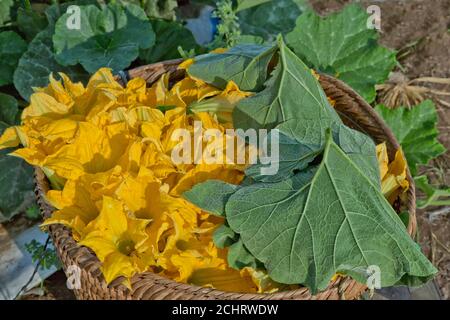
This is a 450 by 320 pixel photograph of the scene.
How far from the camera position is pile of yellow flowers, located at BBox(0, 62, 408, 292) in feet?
4.98

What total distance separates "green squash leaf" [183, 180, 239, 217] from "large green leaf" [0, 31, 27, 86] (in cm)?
130

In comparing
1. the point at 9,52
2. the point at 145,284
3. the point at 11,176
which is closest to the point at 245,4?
the point at 9,52

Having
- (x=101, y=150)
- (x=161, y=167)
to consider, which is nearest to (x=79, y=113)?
(x=101, y=150)

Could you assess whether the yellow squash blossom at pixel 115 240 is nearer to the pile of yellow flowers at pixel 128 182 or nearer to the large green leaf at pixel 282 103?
the pile of yellow flowers at pixel 128 182

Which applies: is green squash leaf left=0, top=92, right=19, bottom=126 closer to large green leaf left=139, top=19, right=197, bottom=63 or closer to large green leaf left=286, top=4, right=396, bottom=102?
large green leaf left=139, top=19, right=197, bottom=63

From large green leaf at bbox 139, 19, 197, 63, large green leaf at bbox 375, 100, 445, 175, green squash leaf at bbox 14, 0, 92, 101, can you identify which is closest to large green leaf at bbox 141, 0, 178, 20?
large green leaf at bbox 139, 19, 197, 63

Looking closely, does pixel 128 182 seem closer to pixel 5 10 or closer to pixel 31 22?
pixel 31 22

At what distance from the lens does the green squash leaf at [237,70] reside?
182 cm

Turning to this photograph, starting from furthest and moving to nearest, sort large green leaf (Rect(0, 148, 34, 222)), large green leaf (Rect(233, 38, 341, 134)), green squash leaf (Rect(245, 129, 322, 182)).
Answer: large green leaf (Rect(0, 148, 34, 222)), large green leaf (Rect(233, 38, 341, 134)), green squash leaf (Rect(245, 129, 322, 182))

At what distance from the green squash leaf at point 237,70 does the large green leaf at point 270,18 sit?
90cm

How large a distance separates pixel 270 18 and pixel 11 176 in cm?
122

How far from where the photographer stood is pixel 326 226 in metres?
1.56

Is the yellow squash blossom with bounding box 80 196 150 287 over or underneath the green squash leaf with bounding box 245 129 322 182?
underneath

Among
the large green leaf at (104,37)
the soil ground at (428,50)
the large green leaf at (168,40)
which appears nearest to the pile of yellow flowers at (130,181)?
the large green leaf at (104,37)
